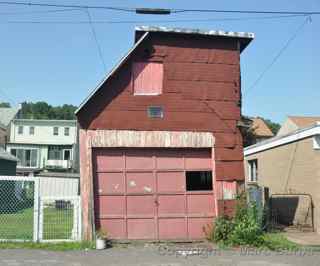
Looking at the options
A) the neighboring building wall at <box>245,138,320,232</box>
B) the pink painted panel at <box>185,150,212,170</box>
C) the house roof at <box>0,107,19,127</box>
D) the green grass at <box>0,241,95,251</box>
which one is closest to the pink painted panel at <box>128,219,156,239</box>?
the green grass at <box>0,241,95,251</box>

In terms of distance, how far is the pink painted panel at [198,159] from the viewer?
14.2 m

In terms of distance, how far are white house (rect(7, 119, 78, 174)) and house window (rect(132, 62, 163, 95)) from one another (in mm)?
46897

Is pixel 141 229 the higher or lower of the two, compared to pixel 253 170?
lower

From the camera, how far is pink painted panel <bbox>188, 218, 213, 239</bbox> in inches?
548

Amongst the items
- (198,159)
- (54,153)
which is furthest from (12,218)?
(54,153)

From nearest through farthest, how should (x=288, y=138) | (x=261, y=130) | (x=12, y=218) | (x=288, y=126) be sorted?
(x=288, y=138) → (x=12, y=218) → (x=288, y=126) → (x=261, y=130)

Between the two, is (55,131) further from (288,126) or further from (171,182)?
(171,182)

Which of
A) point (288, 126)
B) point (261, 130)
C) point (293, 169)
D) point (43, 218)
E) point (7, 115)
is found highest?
point (7, 115)

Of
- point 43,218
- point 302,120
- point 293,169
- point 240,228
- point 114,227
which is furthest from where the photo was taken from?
point 302,120

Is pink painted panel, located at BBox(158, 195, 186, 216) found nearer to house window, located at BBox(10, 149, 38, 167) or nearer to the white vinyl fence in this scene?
the white vinyl fence

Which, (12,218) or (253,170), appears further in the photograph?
(253,170)

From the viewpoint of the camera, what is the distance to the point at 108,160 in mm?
13938

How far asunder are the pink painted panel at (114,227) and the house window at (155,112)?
3.11m

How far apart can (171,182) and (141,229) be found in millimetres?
1577
